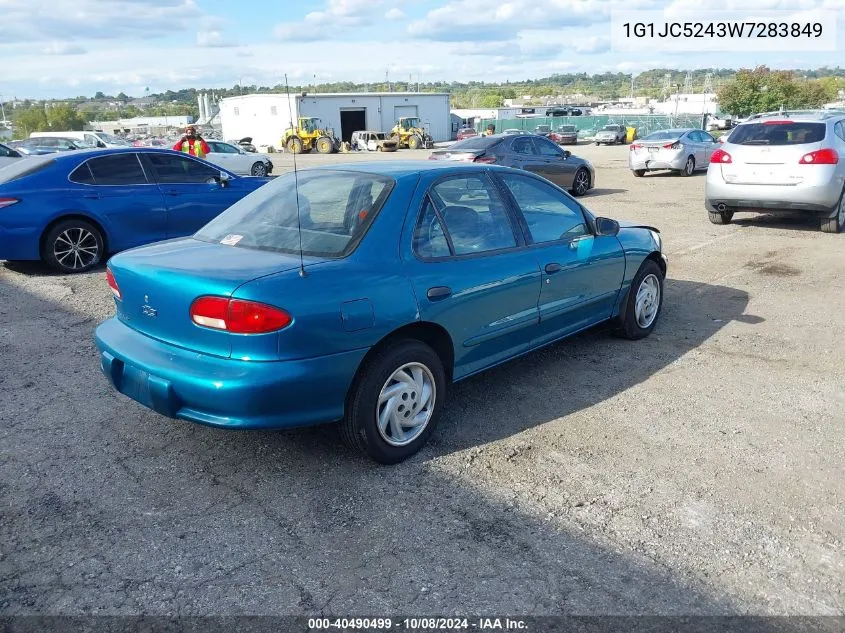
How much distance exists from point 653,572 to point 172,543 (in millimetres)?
2061

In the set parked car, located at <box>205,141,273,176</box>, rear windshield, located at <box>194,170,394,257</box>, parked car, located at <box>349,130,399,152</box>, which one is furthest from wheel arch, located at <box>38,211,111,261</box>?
parked car, located at <box>349,130,399,152</box>

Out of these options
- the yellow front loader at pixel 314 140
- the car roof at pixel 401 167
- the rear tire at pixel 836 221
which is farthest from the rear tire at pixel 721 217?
the yellow front loader at pixel 314 140

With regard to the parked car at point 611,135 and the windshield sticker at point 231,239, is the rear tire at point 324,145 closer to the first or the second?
the parked car at point 611,135

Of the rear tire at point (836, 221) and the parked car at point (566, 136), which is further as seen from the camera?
the parked car at point (566, 136)

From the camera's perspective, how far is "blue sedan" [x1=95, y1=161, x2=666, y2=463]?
131 inches

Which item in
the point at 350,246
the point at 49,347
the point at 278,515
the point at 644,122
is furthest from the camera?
the point at 644,122

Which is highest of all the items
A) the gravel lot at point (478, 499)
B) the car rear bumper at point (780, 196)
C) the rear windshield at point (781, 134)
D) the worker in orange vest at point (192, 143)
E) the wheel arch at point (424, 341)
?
the worker in orange vest at point (192, 143)

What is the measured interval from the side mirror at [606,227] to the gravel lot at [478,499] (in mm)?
977

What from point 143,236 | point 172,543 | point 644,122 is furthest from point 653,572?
point 644,122

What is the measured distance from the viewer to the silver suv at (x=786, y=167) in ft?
33.1

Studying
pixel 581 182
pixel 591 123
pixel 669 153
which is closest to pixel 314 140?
pixel 669 153

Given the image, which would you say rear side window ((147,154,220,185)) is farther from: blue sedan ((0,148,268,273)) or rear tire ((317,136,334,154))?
rear tire ((317,136,334,154))

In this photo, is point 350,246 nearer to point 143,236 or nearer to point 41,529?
point 41,529

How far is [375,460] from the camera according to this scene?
12.4 ft
